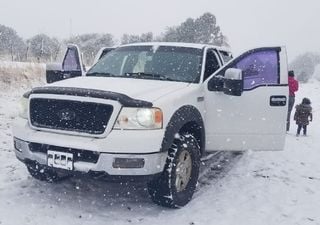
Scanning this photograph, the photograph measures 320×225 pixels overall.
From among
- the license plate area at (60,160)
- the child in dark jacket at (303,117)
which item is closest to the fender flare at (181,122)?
the license plate area at (60,160)

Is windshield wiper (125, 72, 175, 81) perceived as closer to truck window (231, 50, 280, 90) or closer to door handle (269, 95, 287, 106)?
truck window (231, 50, 280, 90)

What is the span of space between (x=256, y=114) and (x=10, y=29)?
6578 centimetres

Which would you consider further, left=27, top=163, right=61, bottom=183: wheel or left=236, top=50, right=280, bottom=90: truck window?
left=236, top=50, right=280, bottom=90: truck window

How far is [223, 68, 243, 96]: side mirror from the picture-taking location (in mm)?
5215

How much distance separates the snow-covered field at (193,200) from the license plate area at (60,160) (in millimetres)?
561

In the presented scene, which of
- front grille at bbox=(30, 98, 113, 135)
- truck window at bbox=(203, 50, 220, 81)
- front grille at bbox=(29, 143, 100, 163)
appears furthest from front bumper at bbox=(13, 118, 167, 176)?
truck window at bbox=(203, 50, 220, 81)

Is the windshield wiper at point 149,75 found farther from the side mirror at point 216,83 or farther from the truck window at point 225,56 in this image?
the truck window at point 225,56

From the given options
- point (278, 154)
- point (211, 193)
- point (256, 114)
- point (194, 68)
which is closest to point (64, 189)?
point (211, 193)

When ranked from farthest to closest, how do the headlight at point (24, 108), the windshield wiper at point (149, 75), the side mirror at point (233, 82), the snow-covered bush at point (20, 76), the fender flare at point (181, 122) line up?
the snow-covered bush at point (20, 76)
the windshield wiper at point (149, 75)
the side mirror at point (233, 82)
the headlight at point (24, 108)
the fender flare at point (181, 122)

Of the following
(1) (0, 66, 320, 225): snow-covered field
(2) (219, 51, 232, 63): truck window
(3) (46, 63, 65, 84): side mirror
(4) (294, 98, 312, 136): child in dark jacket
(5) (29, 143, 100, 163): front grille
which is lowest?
(1) (0, 66, 320, 225): snow-covered field

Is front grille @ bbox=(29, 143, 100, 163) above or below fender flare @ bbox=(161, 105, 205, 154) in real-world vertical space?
below

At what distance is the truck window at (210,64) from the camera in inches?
231

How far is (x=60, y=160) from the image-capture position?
4398 mm

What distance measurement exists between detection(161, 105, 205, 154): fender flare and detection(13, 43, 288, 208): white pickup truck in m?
0.01
